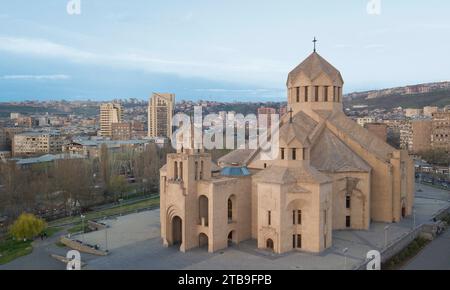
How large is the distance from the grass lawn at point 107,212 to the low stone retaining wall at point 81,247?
15.8ft

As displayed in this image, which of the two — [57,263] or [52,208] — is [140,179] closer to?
[52,208]

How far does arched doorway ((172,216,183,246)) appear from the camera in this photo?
102 ft

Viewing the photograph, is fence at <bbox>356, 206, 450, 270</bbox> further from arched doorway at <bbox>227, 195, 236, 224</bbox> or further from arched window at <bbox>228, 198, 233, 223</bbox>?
arched window at <bbox>228, 198, 233, 223</bbox>

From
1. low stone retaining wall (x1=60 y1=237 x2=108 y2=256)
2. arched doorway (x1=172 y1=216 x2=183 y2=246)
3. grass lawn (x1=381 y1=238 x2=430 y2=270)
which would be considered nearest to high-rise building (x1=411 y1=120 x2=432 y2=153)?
grass lawn (x1=381 y1=238 x2=430 y2=270)

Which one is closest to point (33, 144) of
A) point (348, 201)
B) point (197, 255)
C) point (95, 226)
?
point (95, 226)

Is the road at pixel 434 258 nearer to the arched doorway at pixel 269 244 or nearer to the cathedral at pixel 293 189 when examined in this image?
the cathedral at pixel 293 189

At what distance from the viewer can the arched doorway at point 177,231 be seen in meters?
31.1

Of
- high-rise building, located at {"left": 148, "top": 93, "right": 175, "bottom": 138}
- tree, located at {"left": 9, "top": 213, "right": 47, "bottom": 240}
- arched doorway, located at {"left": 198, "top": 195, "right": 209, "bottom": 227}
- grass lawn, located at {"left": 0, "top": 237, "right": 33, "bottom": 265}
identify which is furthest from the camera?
high-rise building, located at {"left": 148, "top": 93, "right": 175, "bottom": 138}

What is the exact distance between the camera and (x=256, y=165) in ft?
116

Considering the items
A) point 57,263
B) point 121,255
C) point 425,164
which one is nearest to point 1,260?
point 57,263

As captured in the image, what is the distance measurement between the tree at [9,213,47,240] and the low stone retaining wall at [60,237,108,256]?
3.16 m

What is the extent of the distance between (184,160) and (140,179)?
32.4 meters

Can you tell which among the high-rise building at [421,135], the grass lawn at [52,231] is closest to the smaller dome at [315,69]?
the grass lawn at [52,231]
